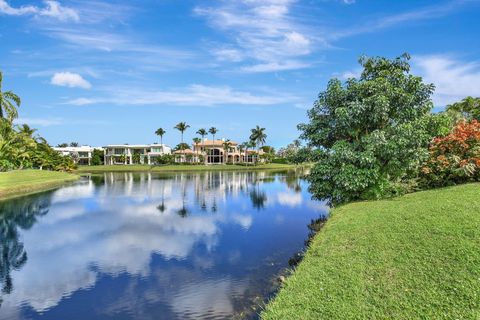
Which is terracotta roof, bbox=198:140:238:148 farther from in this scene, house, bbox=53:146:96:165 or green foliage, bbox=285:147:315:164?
green foliage, bbox=285:147:315:164


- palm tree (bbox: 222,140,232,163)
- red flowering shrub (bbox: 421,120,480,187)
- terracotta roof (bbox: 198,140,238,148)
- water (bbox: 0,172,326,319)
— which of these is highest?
terracotta roof (bbox: 198,140,238,148)

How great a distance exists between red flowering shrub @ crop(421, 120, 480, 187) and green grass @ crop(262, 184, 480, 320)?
582cm

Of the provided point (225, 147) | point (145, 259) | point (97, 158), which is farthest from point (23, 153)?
point (225, 147)

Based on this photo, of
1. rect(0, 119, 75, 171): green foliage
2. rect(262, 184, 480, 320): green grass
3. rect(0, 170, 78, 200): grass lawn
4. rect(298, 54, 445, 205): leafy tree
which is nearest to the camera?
rect(262, 184, 480, 320): green grass

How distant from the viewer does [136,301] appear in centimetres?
1090

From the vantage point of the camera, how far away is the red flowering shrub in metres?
17.2

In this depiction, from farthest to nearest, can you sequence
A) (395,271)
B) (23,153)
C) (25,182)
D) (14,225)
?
(23,153)
(25,182)
(14,225)
(395,271)

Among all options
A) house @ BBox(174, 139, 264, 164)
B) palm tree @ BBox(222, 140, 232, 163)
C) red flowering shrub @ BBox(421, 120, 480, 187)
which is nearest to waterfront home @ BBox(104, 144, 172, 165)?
house @ BBox(174, 139, 264, 164)

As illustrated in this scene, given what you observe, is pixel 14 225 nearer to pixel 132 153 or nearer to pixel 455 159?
pixel 455 159

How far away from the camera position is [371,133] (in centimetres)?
1686

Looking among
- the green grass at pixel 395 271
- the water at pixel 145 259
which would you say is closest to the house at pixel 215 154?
the water at pixel 145 259

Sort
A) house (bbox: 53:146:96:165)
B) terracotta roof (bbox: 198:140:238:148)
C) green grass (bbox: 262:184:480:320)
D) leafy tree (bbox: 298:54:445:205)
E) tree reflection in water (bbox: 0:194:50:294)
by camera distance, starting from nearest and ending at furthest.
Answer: green grass (bbox: 262:184:480:320) < tree reflection in water (bbox: 0:194:50:294) < leafy tree (bbox: 298:54:445:205) < terracotta roof (bbox: 198:140:238:148) < house (bbox: 53:146:96:165)

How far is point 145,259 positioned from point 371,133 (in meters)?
12.6

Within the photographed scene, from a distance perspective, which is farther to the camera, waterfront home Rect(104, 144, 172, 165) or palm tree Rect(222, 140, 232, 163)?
waterfront home Rect(104, 144, 172, 165)
